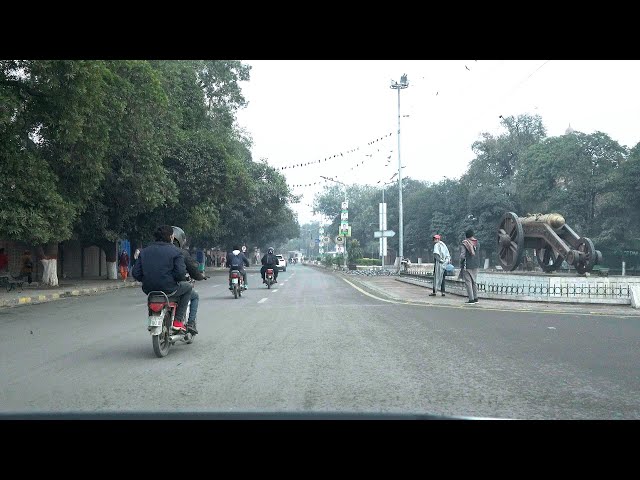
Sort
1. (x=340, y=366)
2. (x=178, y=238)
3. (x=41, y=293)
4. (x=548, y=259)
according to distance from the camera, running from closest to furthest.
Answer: (x=340, y=366)
(x=178, y=238)
(x=41, y=293)
(x=548, y=259)

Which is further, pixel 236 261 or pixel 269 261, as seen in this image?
pixel 269 261

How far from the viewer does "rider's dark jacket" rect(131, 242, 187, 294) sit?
8.71 metres

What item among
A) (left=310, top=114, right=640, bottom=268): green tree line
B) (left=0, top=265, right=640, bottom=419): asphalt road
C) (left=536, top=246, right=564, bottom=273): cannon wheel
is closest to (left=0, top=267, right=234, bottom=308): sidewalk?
(left=0, top=265, right=640, bottom=419): asphalt road

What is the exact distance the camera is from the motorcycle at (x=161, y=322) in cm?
849

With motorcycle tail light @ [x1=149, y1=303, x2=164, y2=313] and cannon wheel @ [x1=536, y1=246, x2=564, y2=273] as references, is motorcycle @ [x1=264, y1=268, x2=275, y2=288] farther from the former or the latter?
motorcycle tail light @ [x1=149, y1=303, x2=164, y2=313]

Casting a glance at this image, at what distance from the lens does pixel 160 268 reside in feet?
28.6

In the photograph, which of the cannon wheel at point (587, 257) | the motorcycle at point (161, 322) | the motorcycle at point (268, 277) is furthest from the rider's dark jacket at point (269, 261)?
the motorcycle at point (161, 322)

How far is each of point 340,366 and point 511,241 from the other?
2064cm

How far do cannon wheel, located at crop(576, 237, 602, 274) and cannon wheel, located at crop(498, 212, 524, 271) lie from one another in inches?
94.6

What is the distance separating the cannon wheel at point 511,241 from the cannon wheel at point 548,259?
3.95ft

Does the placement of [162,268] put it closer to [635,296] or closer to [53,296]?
[635,296]

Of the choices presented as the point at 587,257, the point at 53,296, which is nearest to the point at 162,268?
the point at 53,296

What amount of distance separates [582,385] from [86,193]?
2106cm
